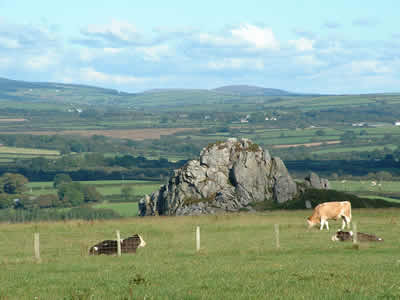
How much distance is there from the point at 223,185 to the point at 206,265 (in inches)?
2143

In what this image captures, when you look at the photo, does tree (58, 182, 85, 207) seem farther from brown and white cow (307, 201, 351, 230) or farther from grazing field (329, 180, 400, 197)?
brown and white cow (307, 201, 351, 230)

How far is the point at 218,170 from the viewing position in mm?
84750

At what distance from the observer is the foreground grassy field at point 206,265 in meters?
21.5

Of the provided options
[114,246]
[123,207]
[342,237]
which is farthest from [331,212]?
[123,207]

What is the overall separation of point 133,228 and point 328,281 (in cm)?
2949

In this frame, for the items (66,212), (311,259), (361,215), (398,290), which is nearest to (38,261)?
(311,259)

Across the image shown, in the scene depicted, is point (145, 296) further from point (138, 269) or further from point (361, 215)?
point (361, 215)

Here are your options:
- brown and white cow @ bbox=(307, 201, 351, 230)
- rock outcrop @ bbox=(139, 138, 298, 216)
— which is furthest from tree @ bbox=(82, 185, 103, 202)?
brown and white cow @ bbox=(307, 201, 351, 230)

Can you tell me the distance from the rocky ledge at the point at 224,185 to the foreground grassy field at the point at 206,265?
28848mm

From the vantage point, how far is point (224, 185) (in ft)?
273

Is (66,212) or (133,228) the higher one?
(133,228)

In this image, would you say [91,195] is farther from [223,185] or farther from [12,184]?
[223,185]

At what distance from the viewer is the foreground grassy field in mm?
21500

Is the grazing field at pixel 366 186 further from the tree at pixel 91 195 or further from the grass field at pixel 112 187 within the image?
the tree at pixel 91 195
